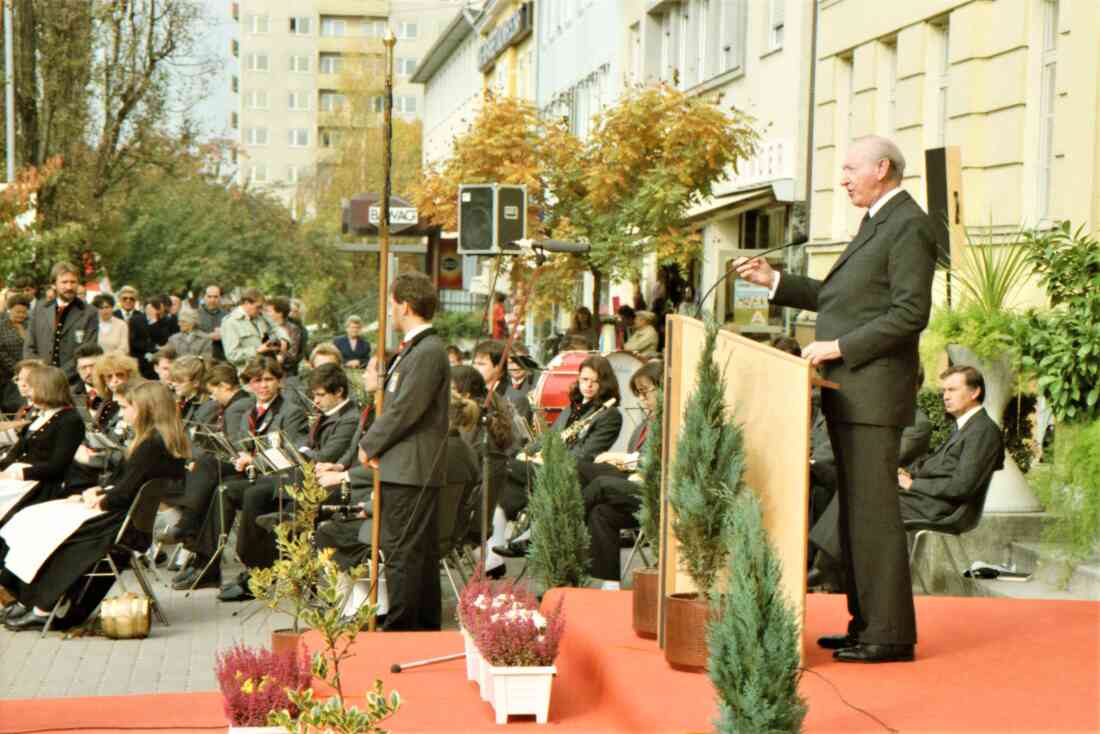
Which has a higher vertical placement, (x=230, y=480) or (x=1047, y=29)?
(x=1047, y=29)

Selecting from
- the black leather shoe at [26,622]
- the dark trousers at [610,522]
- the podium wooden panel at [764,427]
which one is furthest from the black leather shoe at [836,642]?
the black leather shoe at [26,622]

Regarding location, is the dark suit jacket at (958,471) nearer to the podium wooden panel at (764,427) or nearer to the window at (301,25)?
the podium wooden panel at (764,427)

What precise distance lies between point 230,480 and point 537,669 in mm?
6092

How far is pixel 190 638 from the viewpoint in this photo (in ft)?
35.4

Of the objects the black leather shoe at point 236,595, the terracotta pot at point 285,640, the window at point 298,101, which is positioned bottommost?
the black leather shoe at point 236,595

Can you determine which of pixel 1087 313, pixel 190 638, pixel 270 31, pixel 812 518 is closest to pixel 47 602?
pixel 190 638

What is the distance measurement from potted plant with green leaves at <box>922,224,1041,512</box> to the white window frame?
364 cm

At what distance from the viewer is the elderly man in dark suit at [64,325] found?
17766mm

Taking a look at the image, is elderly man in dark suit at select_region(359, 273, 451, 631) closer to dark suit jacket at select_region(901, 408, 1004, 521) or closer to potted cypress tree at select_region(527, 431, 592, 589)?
potted cypress tree at select_region(527, 431, 592, 589)

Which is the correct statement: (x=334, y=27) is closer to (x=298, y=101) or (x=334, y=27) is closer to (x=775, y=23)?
(x=298, y=101)

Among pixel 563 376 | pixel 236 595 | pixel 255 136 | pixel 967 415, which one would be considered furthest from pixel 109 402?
Result: pixel 255 136

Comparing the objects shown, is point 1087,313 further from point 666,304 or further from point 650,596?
point 666,304

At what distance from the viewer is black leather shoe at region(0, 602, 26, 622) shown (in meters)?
11.2

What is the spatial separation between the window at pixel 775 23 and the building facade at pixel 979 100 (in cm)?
293
